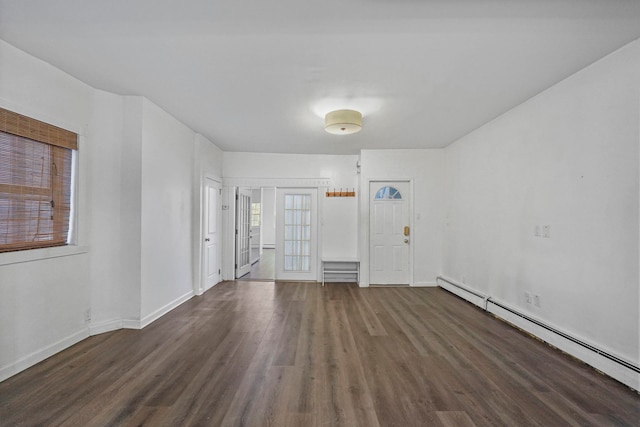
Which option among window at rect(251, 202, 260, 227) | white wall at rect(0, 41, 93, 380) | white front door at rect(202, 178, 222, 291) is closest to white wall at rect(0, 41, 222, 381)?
white wall at rect(0, 41, 93, 380)

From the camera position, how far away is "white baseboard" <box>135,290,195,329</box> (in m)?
3.29

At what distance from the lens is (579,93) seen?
102 inches

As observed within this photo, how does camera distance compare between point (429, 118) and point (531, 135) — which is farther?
point (429, 118)

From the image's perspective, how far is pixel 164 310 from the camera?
3686mm

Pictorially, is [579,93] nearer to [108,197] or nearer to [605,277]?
[605,277]

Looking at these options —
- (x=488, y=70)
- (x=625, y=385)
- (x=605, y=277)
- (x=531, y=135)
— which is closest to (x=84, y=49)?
(x=488, y=70)

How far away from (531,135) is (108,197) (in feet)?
15.7

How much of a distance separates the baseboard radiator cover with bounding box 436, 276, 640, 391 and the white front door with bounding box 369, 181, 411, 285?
59.7 inches

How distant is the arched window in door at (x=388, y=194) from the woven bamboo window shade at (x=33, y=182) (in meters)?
4.49

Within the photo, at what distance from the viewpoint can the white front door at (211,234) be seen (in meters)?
4.89

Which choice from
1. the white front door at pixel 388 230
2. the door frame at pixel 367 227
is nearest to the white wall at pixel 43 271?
the door frame at pixel 367 227

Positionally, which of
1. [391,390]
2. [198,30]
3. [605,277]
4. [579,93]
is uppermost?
[198,30]

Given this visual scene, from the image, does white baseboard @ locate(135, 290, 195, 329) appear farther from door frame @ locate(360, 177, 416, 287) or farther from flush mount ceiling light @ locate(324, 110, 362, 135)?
flush mount ceiling light @ locate(324, 110, 362, 135)

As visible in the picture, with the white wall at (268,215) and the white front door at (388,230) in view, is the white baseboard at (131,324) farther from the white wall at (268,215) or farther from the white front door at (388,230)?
the white wall at (268,215)
